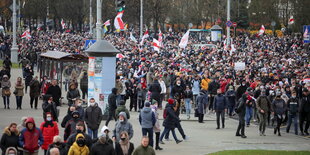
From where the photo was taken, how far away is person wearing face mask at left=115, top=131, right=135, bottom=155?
13148 mm

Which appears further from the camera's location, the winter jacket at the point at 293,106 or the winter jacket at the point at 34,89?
the winter jacket at the point at 34,89

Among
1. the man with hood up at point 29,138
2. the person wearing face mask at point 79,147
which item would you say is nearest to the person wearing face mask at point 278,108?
the man with hood up at point 29,138

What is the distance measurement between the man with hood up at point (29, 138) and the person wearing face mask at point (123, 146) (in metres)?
1.75

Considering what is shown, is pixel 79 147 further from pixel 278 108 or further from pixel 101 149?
pixel 278 108

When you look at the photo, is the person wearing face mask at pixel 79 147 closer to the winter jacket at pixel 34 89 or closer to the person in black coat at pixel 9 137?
the person in black coat at pixel 9 137

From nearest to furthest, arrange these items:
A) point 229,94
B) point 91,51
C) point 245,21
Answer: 1. point 91,51
2. point 229,94
3. point 245,21

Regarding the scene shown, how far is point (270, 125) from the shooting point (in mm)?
24375

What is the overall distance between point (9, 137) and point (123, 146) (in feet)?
7.13

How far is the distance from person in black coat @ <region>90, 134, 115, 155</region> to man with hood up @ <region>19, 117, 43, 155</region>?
1.80 meters

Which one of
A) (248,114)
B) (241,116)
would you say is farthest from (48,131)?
(248,114)

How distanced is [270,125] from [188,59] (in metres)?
23.8

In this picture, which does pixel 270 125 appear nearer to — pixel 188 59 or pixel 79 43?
pixel 188 59

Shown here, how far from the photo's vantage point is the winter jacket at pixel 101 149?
12500 mm

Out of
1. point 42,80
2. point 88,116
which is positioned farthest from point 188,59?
point 88,116
